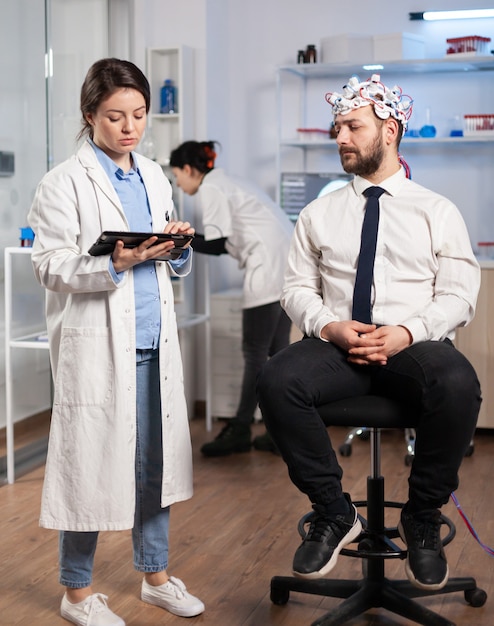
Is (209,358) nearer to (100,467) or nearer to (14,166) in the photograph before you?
(14,166)

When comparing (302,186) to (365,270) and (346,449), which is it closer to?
(346,449)

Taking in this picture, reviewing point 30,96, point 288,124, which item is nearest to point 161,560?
point 30,96

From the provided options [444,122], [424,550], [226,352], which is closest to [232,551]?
[424,550]

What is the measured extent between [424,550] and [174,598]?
70 cm

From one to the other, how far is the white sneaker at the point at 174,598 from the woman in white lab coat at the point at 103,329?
6.2 inches

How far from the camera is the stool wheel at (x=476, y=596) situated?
2381 mm

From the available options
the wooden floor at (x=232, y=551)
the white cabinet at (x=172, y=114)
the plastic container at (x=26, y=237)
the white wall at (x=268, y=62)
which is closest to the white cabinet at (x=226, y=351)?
the white cabinet at (x=172, y=114)

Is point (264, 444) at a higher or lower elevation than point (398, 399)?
lower

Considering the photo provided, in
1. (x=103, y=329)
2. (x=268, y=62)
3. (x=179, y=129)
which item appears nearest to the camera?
(x=103, y=329)

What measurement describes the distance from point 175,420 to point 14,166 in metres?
1.80

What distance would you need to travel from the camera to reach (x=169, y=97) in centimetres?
446

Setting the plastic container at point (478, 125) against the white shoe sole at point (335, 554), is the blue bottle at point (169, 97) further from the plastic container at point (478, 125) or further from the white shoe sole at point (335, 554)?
the white shoe sole at point (335, 554)

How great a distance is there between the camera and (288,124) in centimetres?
489

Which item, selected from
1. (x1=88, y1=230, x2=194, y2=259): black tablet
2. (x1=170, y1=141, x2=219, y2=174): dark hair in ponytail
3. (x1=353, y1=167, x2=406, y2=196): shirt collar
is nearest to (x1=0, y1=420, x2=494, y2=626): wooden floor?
(x1=88, y1=230, x2=194, y2=259): black tablet
